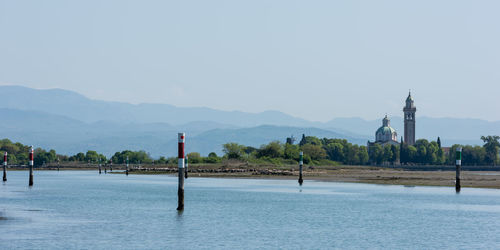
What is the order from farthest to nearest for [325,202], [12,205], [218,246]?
[325,202] < [12,205] < [218,246]

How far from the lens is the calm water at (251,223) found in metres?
39.1

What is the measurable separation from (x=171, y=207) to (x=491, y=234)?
27.5 metres

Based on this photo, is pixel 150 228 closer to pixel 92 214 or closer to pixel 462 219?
pixel 92 214

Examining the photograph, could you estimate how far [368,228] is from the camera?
46.5 m

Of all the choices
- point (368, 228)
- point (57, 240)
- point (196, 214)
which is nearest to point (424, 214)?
point (368, 228)

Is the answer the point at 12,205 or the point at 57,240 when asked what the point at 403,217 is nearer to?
the point at 57,240

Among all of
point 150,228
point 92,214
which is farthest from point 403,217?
point 92,214

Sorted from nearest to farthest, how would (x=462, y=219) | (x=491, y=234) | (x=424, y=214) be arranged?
1. (x=491, y=234)
2. (x=462, y=219)
3. (x=424, y=214)

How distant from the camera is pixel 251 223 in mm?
49219

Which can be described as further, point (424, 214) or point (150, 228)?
point (424, 214)

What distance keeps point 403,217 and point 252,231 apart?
13894 millimetres

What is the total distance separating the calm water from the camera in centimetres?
3906

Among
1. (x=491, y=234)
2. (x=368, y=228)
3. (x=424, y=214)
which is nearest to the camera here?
(x=491, y=234)

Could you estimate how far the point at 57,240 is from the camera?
1518 inches
